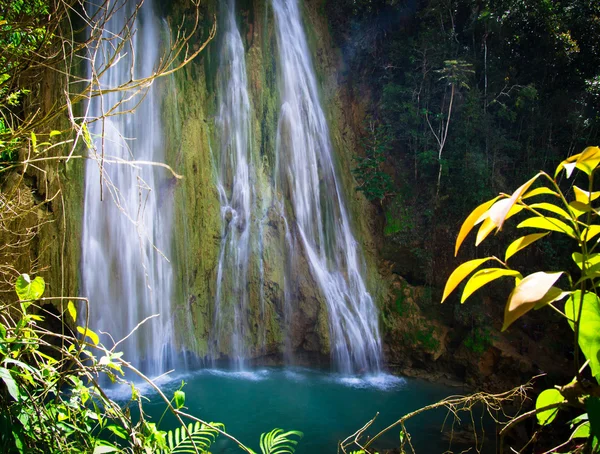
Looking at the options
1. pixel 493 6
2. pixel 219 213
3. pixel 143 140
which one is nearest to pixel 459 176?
pixel 493 6

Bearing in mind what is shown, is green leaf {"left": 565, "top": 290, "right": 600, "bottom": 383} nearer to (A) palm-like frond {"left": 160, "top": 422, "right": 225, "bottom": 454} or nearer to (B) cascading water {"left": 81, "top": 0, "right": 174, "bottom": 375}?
(A) palm-like frond {"left": 160, "top": 422, "right": 225, "bottom": 454}

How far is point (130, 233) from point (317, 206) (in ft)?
14.5

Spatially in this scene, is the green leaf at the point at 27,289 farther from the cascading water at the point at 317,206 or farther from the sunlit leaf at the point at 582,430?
the cascading water at the point at 317,206

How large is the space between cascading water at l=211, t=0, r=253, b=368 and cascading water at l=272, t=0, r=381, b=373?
0.95 meters

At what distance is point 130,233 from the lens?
9727mm

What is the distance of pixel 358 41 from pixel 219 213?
6.80m

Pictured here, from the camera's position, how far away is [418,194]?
1280 centimetres

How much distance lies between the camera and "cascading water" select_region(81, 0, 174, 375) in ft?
30.0

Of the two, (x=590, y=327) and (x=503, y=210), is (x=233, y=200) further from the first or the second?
(x=503, y=210)

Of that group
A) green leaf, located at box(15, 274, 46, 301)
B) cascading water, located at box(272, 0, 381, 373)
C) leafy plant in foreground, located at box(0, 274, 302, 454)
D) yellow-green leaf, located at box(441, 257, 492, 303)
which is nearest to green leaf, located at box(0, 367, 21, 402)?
leafy plant in foreground, located at box(0, 274, 302, 454)

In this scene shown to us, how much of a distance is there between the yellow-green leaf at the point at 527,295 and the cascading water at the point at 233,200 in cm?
990

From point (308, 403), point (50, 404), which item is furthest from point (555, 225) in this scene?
point (308, 403)

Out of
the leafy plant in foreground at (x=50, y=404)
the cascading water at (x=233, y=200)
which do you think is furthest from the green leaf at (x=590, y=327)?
the cascading water at (x=233, y=200)

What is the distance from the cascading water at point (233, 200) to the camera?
1039 cm
